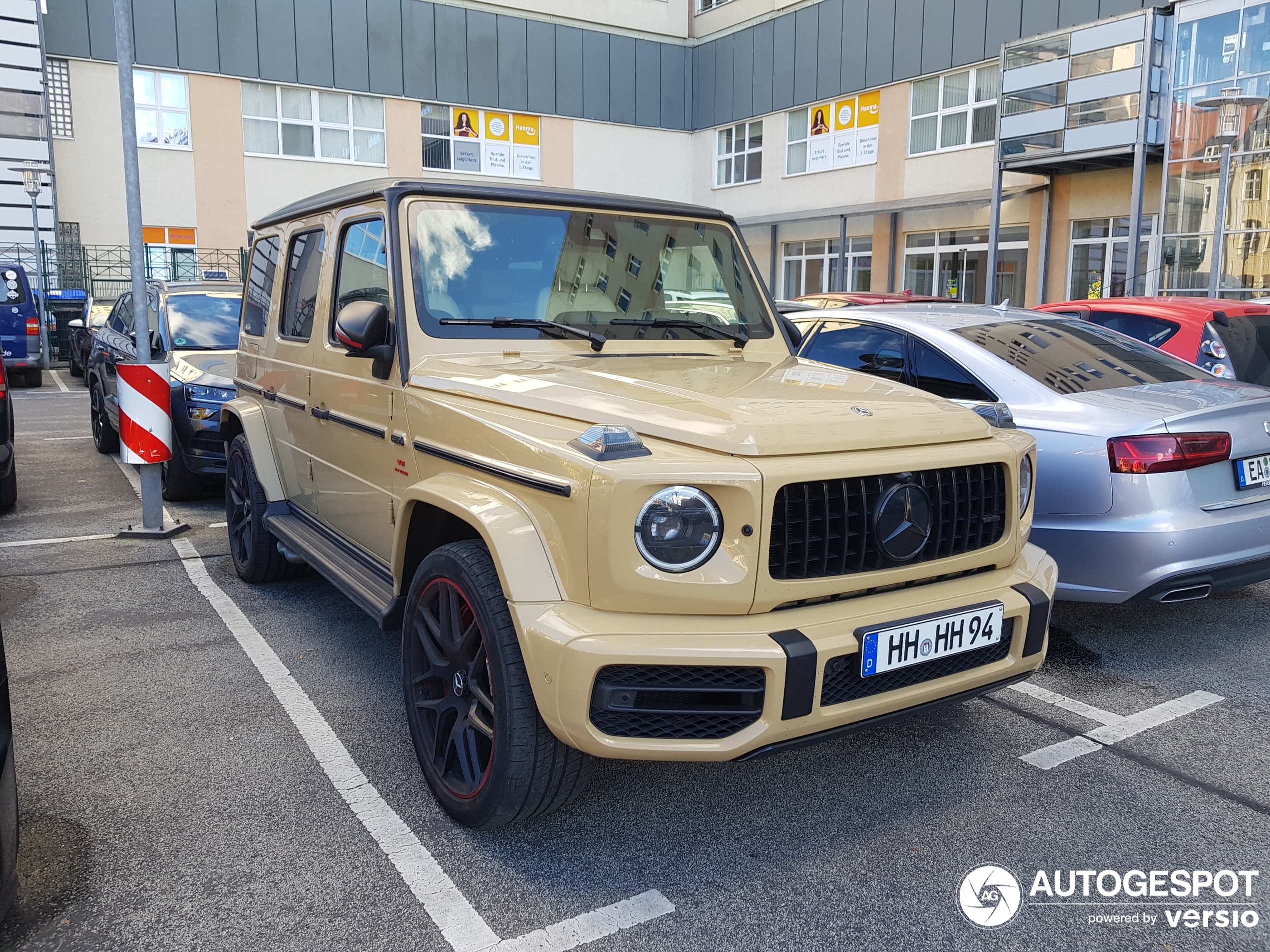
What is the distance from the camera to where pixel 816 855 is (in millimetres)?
2914

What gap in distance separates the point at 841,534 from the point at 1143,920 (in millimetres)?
1294

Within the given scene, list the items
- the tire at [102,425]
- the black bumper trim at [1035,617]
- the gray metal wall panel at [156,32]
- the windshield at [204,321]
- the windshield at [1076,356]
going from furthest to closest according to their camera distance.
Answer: the gray metal wall panel at [156,32], the tire at [102,425], the windshield at [204,321], the windshield at [1076,356], the black bumper trim at [1035,617]

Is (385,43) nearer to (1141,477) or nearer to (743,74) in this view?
(743,74)

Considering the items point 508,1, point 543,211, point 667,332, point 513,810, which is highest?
point 508,1

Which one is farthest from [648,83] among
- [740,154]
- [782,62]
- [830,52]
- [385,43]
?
[385,43]

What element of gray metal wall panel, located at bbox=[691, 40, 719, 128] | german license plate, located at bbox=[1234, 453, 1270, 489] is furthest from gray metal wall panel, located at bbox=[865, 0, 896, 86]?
german license plate, located at bbox=[1234, 453, 1270, 489]

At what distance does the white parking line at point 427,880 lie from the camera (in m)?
2.51

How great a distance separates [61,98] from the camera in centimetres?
2405

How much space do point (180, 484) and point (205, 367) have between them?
961mm

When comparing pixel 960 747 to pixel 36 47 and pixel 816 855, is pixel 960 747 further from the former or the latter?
pixel 36 47

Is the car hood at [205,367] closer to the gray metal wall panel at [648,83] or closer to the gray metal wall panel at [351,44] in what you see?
the gray metal wall panel at [351,44]

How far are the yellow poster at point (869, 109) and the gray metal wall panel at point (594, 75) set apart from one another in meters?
8.63

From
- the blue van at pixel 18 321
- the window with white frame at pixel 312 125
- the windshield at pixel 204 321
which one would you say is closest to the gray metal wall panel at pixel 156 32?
the window with white frame at pixel 312 125

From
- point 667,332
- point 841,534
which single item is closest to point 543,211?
point 667,332
